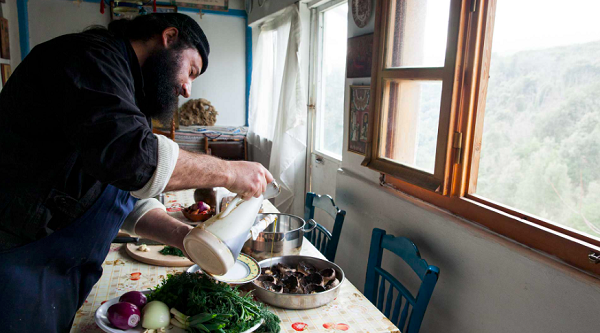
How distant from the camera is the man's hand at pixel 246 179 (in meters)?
0.92

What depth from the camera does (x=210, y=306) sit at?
104 centimetres

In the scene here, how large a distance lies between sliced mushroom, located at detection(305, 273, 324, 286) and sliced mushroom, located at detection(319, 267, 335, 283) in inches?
0.8

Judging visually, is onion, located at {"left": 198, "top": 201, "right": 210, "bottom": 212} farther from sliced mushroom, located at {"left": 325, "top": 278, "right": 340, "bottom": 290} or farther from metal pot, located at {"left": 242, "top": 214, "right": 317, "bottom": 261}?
sliced mushroom, located at {"left": 325, "top": 278, "right": 340, "bottom": 290}

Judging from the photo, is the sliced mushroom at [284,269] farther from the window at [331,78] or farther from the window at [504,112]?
the window at [331,78]

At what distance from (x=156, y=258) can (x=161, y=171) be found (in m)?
0.76

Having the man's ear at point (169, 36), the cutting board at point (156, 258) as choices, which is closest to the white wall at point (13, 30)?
the cutting board at point (156, 258)

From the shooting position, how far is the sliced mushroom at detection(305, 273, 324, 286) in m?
1.25

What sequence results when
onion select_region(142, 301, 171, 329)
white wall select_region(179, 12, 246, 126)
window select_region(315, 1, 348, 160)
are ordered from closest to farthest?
onion select_region(142, 301, 171, 329), window select_region(315, 1, 348, 160), white wall select_region(179, 12, 246, 126)

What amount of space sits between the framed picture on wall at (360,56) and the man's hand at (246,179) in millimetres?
1282

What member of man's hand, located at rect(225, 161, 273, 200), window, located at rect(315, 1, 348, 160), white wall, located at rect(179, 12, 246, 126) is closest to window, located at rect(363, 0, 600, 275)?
man's hand, located at rect(225, 161, 273, 200)

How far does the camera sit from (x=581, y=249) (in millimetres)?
1076

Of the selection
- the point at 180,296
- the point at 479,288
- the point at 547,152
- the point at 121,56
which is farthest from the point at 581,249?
the point at 121,56

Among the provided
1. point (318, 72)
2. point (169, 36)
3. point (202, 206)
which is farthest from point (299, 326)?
point (318, 72)

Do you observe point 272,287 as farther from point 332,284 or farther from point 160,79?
point 160,79
